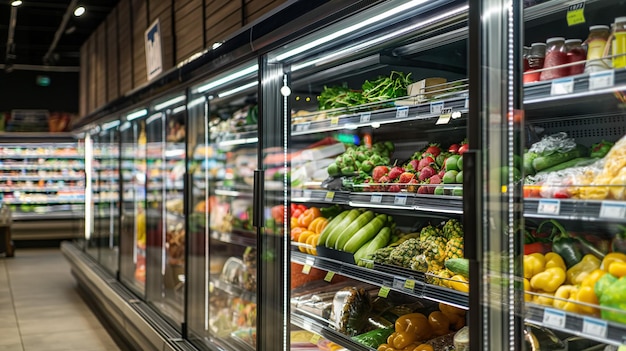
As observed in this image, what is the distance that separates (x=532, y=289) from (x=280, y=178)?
1.50m

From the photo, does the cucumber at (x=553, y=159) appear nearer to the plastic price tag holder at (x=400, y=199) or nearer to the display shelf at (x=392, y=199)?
the display shelf at (x=392, y=199)

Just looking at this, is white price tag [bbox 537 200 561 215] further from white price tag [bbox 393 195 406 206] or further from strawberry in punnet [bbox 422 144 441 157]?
strawberry in punnet [bbox 422 144 441 157]

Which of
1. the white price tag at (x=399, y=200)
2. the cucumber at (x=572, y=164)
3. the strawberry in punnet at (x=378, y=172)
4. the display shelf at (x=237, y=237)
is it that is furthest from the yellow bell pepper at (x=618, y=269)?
the display shelf at (x=237, y=237)

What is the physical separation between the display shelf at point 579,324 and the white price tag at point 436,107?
779 millimetres

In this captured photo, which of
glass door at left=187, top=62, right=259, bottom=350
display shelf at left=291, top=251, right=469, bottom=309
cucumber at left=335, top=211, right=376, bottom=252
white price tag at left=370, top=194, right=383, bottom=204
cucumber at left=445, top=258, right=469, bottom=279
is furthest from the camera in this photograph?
glass door at left=187, top=62, right=259, bottom=350

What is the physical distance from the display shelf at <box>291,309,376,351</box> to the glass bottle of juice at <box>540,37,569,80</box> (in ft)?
4.45

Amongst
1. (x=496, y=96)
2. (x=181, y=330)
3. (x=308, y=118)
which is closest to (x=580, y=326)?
(x=496, y=96)

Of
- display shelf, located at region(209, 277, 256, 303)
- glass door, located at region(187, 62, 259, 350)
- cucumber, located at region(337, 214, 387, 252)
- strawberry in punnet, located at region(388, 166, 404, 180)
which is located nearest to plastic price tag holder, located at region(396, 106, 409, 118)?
strawberry in punnet, located at region(388, 166, 404, 180)

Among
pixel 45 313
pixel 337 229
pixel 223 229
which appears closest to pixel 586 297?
pixel 337 229

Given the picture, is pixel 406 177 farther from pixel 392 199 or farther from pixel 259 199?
pixel 259 199

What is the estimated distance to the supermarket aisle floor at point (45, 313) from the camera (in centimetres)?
591

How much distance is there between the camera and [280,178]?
10.8 feet

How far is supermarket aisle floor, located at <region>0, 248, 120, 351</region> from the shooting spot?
591cm

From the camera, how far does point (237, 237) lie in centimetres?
457
